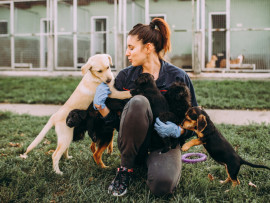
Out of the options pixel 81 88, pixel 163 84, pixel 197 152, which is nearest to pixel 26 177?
pixel 81 88

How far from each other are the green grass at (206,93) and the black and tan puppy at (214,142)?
181 inches

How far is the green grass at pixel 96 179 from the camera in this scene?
116 inches

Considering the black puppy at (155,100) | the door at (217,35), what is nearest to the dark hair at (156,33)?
the black puppy at (155,100)

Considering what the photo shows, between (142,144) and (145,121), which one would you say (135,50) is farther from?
(142,144)

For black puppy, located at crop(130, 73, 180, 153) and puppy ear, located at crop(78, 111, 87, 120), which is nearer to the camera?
black puppy, located at crop(130, 73, 180, 153)

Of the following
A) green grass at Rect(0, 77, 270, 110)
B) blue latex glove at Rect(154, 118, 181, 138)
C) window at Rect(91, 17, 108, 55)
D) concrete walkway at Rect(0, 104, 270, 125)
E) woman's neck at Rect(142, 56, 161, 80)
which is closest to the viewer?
blue latex glove at Rect(154, 118, 181, 138)

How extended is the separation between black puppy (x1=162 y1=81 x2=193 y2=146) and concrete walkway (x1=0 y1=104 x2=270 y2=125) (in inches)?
124

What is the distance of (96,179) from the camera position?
3385 mm

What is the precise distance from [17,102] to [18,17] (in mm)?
6890

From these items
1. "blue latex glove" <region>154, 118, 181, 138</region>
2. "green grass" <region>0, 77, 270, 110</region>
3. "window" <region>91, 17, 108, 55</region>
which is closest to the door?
"green grass" <region>0, 77, 270, 110</region>

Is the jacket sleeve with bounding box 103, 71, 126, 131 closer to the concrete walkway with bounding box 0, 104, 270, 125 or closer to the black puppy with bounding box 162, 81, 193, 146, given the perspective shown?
the black puppy with bounding box 162, 81, 193, 146

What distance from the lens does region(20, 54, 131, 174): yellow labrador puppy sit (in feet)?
11.5

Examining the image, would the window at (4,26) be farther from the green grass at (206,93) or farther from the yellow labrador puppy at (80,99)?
the yellow labrador puppy at (80,99)

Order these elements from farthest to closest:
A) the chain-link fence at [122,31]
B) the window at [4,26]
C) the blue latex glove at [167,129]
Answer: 1. the window at [4,26]
2. the chain-link fence at [122,31]
3. the blue latex glove at [167,129]
